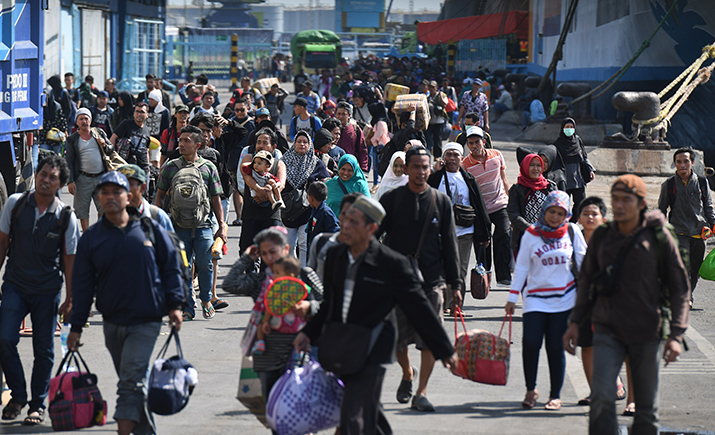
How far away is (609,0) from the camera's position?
31.5 m

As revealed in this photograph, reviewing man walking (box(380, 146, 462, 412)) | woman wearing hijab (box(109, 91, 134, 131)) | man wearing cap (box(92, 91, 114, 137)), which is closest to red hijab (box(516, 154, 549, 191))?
man walking (box(380, 146, 462, 412))

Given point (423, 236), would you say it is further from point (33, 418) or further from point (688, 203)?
point (688, 203)

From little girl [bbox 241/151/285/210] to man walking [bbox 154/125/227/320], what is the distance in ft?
1.58

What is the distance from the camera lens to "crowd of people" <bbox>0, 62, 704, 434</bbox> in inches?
199

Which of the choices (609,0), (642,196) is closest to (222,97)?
(609,0)

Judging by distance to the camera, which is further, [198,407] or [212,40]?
[212,40]

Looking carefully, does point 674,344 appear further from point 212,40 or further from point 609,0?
point 212,40

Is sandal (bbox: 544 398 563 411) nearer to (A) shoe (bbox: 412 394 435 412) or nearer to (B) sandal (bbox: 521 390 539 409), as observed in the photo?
(B) sandal (bbox: 521 390 539 409)

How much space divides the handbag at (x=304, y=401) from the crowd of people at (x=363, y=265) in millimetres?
150

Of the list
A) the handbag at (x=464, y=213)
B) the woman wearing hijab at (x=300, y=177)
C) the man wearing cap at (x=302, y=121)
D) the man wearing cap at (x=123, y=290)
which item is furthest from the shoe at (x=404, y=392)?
the man wearing cap at (x=302, y=121)

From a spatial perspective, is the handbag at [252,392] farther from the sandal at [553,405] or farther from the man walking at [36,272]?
the sandal at [553,405]

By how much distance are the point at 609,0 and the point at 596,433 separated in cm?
2807

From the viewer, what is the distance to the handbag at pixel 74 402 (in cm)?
548

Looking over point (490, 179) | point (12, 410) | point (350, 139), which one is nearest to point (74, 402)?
point (12, 410)
